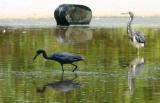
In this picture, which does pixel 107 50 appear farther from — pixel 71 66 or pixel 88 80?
pixel 88 80

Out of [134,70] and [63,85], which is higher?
[63,85]

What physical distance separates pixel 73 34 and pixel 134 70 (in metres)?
9.71

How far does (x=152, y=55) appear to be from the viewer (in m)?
19.5

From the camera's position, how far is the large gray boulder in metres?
31.2

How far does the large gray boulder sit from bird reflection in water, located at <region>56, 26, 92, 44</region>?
1.22 metres

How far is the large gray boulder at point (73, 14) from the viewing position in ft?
102

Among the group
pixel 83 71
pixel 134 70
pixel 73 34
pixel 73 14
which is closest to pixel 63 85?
pixel 83 71

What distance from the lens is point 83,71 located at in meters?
16.5

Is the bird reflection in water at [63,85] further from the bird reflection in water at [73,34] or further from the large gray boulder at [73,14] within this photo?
the large gray boulder at [73,14]

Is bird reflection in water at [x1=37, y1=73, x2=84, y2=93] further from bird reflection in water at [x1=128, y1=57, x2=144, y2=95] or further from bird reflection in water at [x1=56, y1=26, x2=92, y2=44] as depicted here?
bird reflection in water at [x1=56, y1=26, x2=92, y2=44]

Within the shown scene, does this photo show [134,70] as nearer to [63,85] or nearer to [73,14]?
[63,85]

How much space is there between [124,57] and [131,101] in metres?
6.29

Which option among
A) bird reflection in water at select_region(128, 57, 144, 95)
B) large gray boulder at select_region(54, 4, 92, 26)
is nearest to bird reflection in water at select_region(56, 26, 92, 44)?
large gray boulder at select_region(54, 4, 92, 26)

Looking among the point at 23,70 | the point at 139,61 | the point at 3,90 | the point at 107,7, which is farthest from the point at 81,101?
the point at 107,7
